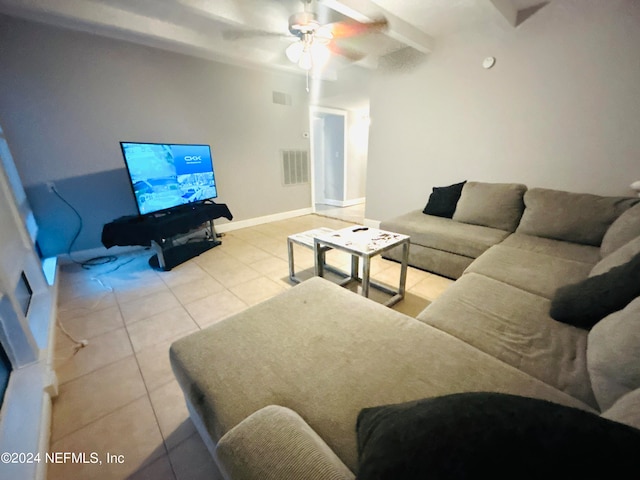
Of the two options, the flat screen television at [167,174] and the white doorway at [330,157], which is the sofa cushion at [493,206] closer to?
the flat screen television at [167,174]

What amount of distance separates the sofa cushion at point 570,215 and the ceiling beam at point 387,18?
80.2 inches

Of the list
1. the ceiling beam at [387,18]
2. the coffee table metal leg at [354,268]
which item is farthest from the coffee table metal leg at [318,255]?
the ceiling beam at [387,18]

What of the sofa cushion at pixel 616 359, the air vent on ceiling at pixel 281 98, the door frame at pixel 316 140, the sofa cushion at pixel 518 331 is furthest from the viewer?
the door frame at pixel 316 140

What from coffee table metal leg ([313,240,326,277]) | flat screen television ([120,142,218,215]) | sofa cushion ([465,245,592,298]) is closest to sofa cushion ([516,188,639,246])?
sofa cushion ([465,245,592,298])

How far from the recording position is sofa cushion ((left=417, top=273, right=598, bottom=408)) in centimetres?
90

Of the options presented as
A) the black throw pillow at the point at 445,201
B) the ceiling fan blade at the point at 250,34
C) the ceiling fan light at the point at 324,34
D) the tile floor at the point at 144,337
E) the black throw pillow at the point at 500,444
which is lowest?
the tile floor at the point at 144,337

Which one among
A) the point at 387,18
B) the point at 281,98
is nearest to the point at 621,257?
the point at 387,18

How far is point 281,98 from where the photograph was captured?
418 centimetres

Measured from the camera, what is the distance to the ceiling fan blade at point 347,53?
2963 millimetres

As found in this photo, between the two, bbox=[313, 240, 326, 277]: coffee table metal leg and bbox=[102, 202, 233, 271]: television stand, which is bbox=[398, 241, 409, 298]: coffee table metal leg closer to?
bbox=[313, 240, 326, 277]: coffee table metal leg

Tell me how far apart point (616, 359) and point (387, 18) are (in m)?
2.99

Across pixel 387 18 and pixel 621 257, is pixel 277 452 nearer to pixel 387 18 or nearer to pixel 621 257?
pixel 621 257

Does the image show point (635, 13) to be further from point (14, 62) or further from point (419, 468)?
point (14, 62)

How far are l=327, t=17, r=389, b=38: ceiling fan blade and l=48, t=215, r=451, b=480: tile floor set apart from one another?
229 centimetres
